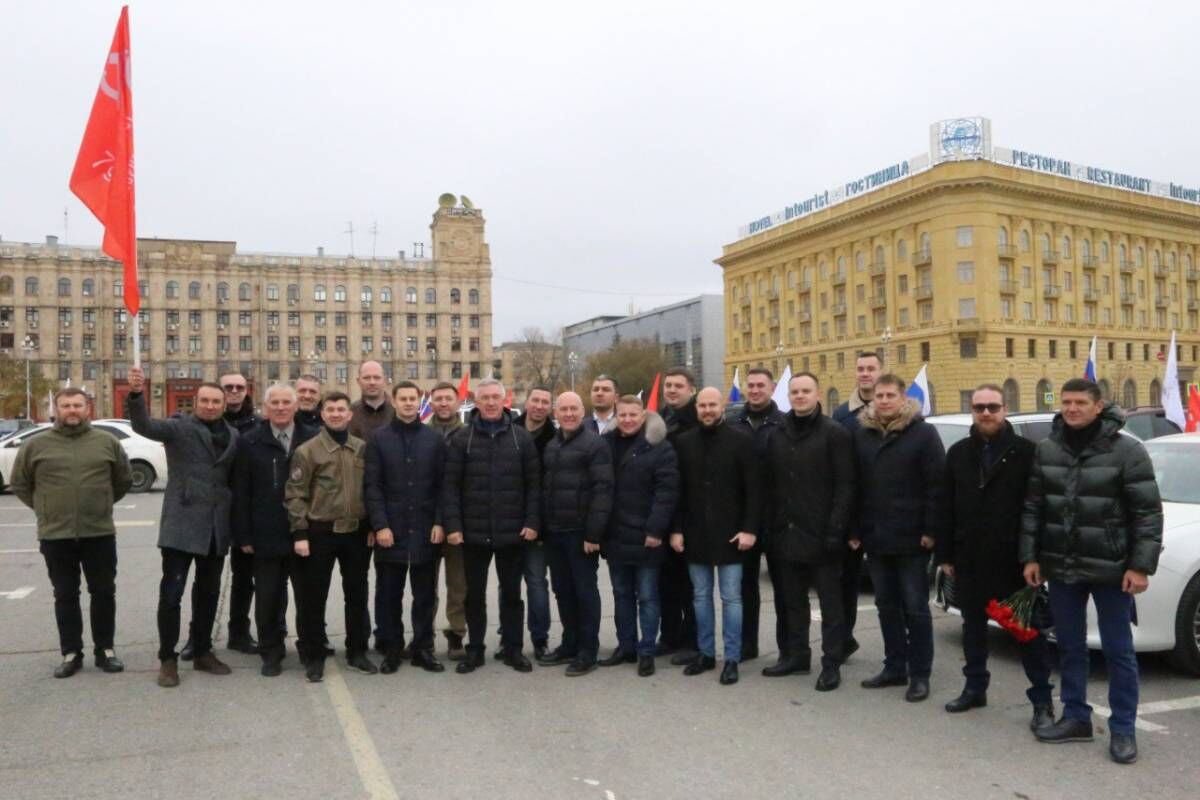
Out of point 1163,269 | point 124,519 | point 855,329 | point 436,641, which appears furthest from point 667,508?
point 1163,269

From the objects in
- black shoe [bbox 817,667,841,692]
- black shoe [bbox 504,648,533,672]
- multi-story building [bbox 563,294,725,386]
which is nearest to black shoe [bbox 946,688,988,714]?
black shoe [bbox 817,667,841,692]

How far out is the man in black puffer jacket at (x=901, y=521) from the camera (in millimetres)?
5789

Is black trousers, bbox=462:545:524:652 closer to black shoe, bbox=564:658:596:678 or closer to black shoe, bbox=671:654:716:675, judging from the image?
black shoe, bbox=564:658:596:678

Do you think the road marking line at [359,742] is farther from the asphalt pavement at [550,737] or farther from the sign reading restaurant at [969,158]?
the sign reading restaurant at [969,158]

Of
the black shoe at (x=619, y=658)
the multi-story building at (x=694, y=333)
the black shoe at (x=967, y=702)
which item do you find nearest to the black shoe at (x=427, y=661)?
the black shoe at (x=619, y=658)

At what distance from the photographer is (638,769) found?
4.58 meters

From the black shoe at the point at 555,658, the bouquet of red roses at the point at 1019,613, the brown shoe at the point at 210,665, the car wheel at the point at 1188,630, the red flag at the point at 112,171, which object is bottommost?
the black shoe at the point at 555,658

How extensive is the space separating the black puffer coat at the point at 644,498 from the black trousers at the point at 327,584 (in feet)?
5.64

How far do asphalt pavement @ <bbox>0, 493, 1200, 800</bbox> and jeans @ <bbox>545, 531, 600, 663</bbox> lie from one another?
258 mm

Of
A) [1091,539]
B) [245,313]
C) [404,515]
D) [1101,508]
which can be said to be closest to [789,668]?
[1091,539]

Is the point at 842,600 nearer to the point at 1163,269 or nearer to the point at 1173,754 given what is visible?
the point at 1173,754

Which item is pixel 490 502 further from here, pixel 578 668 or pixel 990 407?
pixel 990 407

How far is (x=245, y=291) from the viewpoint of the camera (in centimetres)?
9894

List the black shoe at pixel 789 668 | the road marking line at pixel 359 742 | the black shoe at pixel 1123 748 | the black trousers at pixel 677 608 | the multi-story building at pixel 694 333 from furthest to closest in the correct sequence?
the multi-story building at pixel 694 333 → the black trousers at pixel 677 608 → the black shoe at pixel 789 668 → the black shoe at pixel 1123 748 → the road marking line at pixel 359 742
